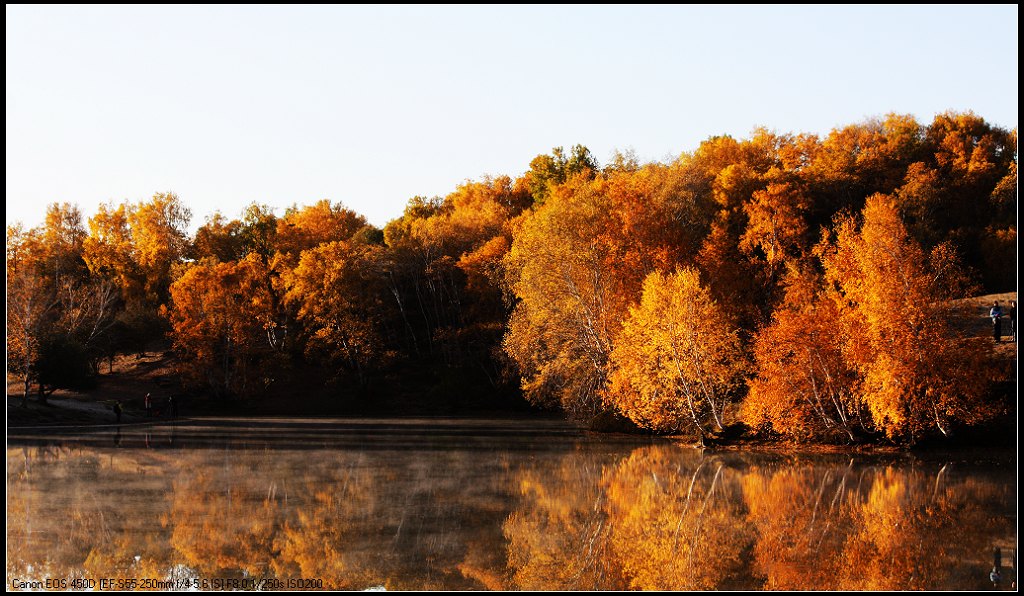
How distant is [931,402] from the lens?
32750mm

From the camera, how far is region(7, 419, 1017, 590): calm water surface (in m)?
14.9

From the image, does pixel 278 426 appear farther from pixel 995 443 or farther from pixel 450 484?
pixel 995 443

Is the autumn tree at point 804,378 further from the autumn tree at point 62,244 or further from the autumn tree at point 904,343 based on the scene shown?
the autumn tree at point 62,244

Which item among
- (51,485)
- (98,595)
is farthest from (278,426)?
(98,595)

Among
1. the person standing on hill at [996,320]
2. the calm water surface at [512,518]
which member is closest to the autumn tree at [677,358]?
the calm water surface at [512,518]

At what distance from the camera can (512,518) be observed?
19.9 meters

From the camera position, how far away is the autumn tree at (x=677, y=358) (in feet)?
120

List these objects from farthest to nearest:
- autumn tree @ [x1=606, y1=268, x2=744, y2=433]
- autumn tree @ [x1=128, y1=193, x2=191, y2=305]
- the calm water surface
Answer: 1. autumn tree @ [x1=128, y1=193, x2=191, y2=305]
2. autumn tree @ [x1=606, y1=268, x2=744, y2=433]
3. the calm water surface

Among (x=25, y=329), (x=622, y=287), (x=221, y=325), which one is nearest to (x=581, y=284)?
(x=622, y=287)

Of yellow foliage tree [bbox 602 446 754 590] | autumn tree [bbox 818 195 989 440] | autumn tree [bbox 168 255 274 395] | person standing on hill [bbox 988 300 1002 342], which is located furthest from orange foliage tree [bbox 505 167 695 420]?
autumn tree [bbox 168 255 274 395]

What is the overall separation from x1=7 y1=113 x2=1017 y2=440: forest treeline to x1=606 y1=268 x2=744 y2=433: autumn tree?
11cm

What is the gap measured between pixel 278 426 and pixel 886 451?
2886 cm

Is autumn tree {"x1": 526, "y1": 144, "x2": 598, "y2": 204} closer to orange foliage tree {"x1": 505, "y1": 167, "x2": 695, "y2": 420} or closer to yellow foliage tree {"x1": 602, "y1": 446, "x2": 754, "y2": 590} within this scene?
orange foliage tree {"x1": 505, "y1": 167, "x2": 695, "y2": 420}

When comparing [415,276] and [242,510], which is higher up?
[415,276]
